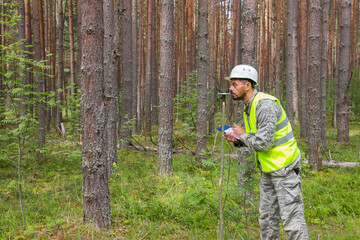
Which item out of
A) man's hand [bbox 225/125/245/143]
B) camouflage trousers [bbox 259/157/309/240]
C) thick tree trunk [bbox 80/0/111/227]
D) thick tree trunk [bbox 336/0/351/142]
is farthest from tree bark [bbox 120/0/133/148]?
thick tree trunk [bbox 336/0/351/142]

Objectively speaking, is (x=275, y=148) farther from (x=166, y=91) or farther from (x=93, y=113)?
(x=166, y=91)

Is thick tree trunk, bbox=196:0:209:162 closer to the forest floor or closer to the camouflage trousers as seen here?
the forest floor

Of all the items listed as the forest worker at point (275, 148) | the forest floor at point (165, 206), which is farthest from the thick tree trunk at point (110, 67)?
the forest worker at point (275, 148)

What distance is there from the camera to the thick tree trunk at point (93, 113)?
3.76m

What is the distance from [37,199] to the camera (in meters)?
5.12

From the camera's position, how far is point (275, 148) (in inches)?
119

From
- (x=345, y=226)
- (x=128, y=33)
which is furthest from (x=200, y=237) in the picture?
(x=128, y=33)

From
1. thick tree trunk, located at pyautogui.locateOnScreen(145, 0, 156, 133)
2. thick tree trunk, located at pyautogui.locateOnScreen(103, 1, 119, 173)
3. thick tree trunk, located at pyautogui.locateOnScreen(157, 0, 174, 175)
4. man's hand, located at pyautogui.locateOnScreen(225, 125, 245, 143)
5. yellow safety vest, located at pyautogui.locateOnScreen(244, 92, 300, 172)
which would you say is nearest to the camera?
yellow safety vest, located at pyautogui.locateOnScreen(244, 92, 300, 172)

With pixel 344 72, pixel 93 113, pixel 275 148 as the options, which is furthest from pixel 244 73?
pixel 344 72

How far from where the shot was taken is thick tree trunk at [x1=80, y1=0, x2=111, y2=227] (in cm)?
376

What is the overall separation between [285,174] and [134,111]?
12007 mm

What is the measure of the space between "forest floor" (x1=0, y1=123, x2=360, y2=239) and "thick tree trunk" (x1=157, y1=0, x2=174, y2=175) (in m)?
0.43

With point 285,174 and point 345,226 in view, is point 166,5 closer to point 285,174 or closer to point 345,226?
point 285,174

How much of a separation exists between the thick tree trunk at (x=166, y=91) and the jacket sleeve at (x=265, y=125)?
3.95 m
